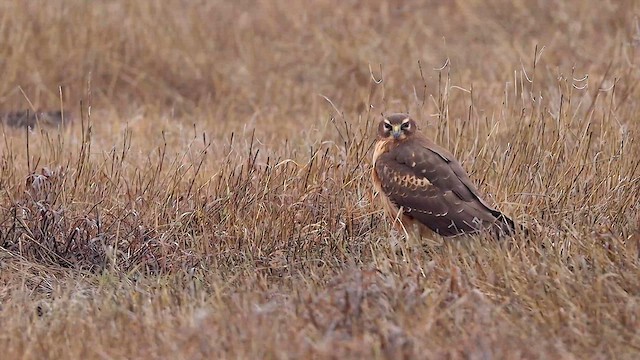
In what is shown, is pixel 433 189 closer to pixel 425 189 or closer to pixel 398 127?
pixel 425 189

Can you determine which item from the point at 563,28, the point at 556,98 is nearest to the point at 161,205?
the point at 556,98

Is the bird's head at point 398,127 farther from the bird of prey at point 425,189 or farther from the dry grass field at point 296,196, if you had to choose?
the dry grass field at point 296,196

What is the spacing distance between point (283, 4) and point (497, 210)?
6827 millimetres

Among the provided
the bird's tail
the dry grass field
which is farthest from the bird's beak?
the bird's tail

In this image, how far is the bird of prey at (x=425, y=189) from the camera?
571 cm

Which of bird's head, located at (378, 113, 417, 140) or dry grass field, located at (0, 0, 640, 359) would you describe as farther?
bird's head, located at (378, 113, 417, 140)

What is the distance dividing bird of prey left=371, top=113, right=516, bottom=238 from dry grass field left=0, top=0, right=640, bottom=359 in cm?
14

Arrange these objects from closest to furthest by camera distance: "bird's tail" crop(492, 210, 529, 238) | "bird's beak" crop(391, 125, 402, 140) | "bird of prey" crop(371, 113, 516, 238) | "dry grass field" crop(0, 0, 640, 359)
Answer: "dry grass field" crop(0, 0, 640, 359), "bird's tail" crop(492, 210, 529, 238), "bird of prey" crop(371, 113, 516, 238), "bird's beak" crop(391, 125, 402, 140)

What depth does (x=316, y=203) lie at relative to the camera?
247 inches

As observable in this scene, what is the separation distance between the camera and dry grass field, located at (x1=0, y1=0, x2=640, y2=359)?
4355 mm

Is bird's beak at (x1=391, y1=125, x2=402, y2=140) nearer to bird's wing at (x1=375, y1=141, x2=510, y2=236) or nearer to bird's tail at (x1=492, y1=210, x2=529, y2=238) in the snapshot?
bird's wing at (x1=375, y1=141, x2=510, y2=236)

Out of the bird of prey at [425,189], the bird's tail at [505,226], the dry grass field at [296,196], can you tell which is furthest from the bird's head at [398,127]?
the bird's tail at [505,226]

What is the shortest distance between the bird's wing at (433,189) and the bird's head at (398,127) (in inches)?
2.6

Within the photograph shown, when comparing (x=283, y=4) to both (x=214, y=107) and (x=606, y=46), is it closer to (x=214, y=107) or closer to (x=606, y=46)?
(x=214, y=107)
